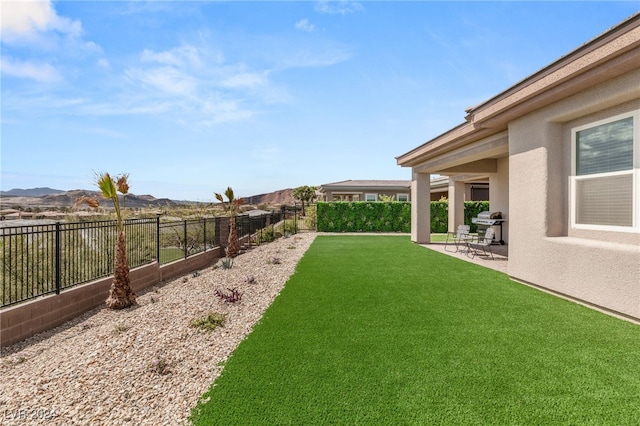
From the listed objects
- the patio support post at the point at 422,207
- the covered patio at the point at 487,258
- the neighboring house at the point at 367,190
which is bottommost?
the covered patio at the point at 487,258

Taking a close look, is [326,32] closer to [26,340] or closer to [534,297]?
[534,297]

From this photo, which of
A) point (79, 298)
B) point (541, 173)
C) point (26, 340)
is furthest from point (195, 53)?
point (541, 173)

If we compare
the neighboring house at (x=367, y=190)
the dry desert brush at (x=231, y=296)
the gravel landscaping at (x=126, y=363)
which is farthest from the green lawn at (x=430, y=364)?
the neighboring house at (x=367, y=190)

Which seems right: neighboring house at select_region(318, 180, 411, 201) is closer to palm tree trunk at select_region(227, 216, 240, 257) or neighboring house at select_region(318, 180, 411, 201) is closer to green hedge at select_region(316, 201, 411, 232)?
green hedge at select_region(316, 201, 411, 232)

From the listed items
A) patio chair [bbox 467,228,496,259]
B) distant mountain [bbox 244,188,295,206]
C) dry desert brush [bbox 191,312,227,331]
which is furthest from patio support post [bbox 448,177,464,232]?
distant mountain [bbox 244,188,295,206]

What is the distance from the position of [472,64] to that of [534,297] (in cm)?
790

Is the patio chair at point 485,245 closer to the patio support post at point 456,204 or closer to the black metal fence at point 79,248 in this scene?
the patio support post at point 456,204

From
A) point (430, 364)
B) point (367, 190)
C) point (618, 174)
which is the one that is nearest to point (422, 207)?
point (618, 174)

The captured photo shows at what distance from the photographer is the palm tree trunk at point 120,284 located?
248 inches

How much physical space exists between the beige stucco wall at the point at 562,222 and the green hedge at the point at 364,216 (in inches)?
510

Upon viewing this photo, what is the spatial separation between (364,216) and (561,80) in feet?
50.5

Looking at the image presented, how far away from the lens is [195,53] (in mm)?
10297

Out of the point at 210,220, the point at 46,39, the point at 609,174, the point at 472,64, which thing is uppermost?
the point at 472,64

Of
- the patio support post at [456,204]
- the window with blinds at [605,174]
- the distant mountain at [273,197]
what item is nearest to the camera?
the window with blinds at [605,174]
